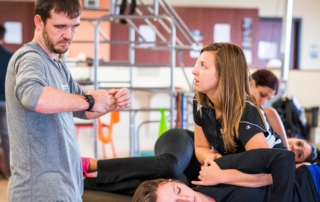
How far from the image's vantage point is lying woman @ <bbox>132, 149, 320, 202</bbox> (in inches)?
75.9

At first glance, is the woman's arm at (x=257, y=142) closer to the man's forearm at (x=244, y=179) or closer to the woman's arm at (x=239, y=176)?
the woman's arm at (x=239, y=176)

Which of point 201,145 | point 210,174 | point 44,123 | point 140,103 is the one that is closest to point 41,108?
point 44,123

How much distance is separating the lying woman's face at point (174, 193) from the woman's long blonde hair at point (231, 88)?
33 centimetres

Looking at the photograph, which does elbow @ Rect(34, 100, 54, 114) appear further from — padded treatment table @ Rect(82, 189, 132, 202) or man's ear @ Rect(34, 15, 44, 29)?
padded treatment table @ Rect(82, 189, 132, 202)

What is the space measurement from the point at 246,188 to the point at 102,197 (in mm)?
939

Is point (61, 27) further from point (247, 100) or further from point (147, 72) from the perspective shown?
point (147, 72)

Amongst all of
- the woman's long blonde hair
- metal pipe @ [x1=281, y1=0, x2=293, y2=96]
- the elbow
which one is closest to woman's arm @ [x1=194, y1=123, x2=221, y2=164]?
the woman's long blonde hair

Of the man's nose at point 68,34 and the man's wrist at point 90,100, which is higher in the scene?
the man's nose at point 68,34

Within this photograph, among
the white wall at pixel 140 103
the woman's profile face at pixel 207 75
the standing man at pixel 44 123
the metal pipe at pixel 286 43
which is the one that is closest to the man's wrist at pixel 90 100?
the standing man at pixel 44 123

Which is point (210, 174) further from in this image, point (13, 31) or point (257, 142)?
point (13, 31)

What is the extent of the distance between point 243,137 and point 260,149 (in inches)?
5.4

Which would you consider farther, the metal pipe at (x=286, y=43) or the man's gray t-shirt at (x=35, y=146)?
the metal pipe at (x=286, y=43)

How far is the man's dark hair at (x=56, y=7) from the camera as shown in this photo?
1.67 m

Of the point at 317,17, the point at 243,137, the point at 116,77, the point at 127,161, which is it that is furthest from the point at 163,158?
the point at 317,17
